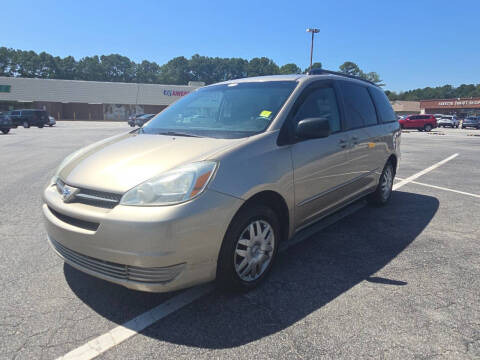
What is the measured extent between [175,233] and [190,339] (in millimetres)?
694

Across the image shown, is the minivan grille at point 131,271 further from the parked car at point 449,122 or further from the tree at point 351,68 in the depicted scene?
the tree at point 351,68

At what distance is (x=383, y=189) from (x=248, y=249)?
331 centimetres

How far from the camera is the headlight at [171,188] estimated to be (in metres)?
2.23

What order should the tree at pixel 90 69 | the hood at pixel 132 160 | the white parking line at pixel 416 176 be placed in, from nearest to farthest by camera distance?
1. the hood at pixel 132 160
2. the white parking line at pixel 416 176
3. the tree at pixel 90 69

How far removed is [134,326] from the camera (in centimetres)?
231

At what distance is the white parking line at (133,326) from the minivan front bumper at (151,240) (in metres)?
0.29

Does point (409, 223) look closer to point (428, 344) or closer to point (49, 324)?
point (428, 344)

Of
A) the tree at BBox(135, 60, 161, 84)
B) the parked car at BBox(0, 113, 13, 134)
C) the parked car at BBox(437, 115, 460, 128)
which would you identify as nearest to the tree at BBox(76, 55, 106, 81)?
the tree at BBox(135, 60, 161, 84)

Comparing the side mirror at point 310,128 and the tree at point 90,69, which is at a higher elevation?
the tree at point 90,69

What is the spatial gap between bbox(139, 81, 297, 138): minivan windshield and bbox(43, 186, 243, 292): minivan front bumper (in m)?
0.87

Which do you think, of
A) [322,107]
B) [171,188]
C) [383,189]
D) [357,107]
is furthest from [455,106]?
[171,188]

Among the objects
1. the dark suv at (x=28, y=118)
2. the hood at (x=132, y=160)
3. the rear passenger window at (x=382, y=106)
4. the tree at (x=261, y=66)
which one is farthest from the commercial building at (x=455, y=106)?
the hood at (x=132, y=160)

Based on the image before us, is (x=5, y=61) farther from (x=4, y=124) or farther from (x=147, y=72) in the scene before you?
(x=4, y=124)

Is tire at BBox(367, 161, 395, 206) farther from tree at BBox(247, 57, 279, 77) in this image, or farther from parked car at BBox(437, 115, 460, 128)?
tree at BBox(247, 57, 279, 77)
